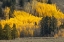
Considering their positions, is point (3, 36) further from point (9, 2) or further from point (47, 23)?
point (9, 2)

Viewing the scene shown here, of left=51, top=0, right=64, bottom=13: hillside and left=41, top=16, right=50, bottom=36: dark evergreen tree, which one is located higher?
left=51, top=0, right=64, bottom=13: hillside

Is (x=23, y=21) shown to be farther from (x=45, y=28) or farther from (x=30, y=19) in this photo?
(x=45, y=28)

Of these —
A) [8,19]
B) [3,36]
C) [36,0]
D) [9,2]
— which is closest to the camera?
[3,36]

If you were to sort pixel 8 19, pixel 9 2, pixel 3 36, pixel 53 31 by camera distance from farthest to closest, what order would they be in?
1. pixel 9 2
2. pixel 8 19
3. pixel 53 31
4. pixel 3 36

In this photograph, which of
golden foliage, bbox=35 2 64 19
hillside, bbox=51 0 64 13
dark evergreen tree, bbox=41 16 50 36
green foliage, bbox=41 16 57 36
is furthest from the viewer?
hillside, bbox=51 0 64 13

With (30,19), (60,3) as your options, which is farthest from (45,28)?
(60,3)

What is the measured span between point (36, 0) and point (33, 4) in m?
4.88

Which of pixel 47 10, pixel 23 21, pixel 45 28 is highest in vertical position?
pixel 47 10

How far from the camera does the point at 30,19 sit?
124188 millimetres

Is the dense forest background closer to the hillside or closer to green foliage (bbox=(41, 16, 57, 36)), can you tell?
green foliage (bbox=(41, 16, 57, 36))

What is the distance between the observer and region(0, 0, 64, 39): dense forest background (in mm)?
107969

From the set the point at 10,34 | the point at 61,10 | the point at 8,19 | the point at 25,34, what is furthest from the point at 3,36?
the point at 61,10

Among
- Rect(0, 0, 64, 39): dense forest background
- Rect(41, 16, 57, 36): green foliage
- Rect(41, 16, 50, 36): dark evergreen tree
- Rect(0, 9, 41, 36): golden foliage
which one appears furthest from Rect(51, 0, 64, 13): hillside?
Rect(41, 16, 50, 36): dark evergreen tree

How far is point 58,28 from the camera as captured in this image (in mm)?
111500
